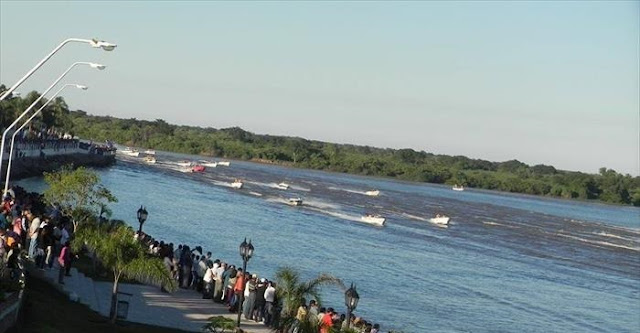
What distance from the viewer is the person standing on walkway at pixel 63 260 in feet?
86.5

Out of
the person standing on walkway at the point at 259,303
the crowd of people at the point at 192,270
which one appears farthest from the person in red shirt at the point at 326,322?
the person standing on walkway at the point at 259,303

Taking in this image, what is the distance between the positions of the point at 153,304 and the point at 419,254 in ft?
139

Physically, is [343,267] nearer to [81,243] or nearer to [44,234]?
[81,243]

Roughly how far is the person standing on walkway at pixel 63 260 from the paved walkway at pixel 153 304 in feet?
0.52

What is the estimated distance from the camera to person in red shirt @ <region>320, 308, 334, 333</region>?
67.3 feet

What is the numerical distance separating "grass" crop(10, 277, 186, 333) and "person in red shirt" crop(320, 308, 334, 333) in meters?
3.37

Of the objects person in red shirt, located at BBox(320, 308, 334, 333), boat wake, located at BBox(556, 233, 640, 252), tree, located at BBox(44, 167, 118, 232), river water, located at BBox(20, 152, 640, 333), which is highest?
tree, located at BBox(44, 167, 118, 232)

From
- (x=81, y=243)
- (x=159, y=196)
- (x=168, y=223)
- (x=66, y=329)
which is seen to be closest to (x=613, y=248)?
(x=159, y=196)

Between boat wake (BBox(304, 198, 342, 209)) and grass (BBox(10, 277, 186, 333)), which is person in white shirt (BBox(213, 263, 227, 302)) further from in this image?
boat wake (BBox(304, 198, 342, 209))

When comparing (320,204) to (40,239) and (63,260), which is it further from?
(40,239)

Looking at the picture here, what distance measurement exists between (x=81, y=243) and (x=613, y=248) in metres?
73.0

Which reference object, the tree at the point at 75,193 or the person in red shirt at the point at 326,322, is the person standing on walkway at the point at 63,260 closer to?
the person in red shirt at the point at 326,322

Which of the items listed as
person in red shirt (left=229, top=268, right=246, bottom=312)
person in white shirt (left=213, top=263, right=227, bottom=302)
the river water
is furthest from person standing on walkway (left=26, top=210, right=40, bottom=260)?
the river water

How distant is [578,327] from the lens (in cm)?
4675
